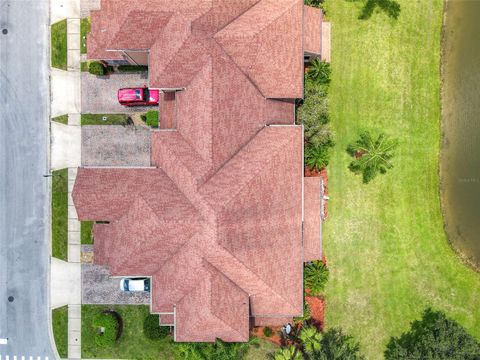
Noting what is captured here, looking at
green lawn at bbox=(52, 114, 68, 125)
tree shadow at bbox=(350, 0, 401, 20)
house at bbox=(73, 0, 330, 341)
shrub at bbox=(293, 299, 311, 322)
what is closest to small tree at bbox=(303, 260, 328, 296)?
shrub at bbox=(293, 299, 311, 322)

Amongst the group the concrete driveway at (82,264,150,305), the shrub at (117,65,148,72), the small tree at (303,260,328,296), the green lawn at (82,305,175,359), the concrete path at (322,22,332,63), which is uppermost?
the concrete path at (322,22,332,63)

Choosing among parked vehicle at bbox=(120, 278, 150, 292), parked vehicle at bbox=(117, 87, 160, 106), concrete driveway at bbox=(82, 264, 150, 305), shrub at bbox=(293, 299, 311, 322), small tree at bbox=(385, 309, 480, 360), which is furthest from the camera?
concrete driveway at bbox=(82, 264, 150, 305)

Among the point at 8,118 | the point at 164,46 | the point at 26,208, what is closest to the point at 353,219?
the point at 164,46

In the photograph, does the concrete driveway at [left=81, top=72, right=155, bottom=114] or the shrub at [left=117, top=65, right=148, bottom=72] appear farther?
the concrete driveway at [left=81, top=72, right=155, bottom=114]

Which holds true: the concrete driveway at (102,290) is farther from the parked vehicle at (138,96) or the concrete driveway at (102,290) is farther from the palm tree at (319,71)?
the palm tree at (319,71)

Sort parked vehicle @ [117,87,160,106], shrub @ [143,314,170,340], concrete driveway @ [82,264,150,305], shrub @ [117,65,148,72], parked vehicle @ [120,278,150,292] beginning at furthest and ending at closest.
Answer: concrete driveway @ [82,264,150,305]
shrub @ [117,65,148,72]
parked vehicle @ [117,87,160,106]
shrub @ [143,314,170,340]
parked vehicle @ [120,278,150,292]

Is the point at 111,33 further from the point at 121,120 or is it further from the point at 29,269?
the point at 29,269

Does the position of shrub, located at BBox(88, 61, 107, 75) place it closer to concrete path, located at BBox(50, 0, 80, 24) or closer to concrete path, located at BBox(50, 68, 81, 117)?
concrete path, located at BBox(50, 68, 81, 117)

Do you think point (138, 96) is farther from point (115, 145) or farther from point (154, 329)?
point (154, 329)
